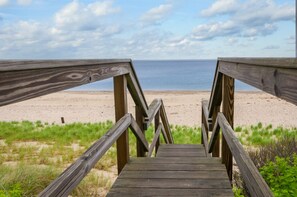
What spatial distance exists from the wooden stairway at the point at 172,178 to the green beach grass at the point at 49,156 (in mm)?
1163

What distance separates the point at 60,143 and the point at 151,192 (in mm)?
6569

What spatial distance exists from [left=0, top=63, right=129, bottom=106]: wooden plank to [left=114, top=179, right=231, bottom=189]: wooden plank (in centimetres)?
104

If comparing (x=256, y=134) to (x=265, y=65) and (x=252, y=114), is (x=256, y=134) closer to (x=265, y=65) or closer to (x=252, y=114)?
(x=252, y=114)

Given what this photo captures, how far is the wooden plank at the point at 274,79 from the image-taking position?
39.7 inches

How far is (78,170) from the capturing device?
4.83ft

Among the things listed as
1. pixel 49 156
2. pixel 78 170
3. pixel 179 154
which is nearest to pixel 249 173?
pixel 78 170

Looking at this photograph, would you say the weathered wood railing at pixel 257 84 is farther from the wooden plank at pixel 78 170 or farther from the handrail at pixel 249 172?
the wooden plank at pixel 78 170

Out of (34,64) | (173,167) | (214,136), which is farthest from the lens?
(214,136)

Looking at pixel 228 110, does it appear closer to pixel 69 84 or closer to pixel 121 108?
pixel 121 108

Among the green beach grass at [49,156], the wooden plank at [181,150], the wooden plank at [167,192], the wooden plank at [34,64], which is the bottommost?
the green beach grass at [49,156]

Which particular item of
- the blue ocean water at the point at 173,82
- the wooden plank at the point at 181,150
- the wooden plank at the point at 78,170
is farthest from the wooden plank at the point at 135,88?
the blue ocean water at the point at 173,82

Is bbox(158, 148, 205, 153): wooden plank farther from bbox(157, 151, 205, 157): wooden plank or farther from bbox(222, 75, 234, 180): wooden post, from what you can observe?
bbox(222, 75, 234, 180): wooden post

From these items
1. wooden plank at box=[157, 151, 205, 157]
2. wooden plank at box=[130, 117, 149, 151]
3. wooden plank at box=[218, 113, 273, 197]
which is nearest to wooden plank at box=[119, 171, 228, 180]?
wooden plank at box=[130, 117, 149, 151]

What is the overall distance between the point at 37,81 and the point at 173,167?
2.03 m
